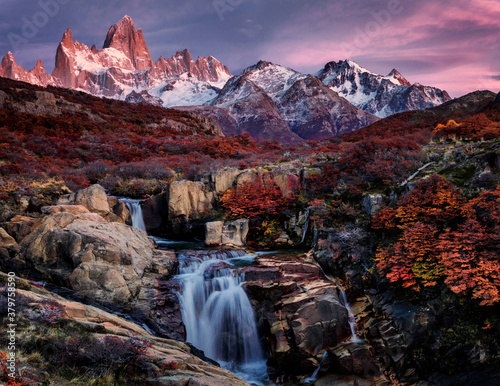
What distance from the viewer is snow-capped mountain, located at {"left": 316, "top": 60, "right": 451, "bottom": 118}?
144000mm

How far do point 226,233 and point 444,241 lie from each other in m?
10.4

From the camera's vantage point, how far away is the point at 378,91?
167000mm

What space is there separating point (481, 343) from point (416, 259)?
8.46 feet

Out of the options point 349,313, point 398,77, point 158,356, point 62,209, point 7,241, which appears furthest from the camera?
point 398,77

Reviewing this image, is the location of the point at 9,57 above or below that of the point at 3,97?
above

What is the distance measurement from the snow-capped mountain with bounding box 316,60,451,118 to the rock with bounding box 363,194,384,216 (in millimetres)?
154668

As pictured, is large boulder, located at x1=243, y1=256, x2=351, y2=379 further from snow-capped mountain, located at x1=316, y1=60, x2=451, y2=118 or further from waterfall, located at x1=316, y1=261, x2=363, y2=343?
snow-capped mountain, located at x1=316, y1=60, x2=451, y2=118

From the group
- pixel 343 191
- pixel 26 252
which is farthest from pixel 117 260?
pixel 343 191

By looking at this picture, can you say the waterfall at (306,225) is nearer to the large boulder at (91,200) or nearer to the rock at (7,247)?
the large boulder at (91,200)

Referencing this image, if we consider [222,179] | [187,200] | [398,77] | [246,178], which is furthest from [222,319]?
[398,77]

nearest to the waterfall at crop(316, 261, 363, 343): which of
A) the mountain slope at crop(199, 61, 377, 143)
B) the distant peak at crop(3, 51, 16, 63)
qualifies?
the mountain slope at crop(199, 61, 377, 143)

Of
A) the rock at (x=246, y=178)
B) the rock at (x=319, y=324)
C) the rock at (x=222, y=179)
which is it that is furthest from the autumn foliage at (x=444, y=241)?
the rock at (x=222, y=179)

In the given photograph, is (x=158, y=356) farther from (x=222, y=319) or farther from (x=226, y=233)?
(x=226, y=233)

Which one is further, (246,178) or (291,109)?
(291,109)
